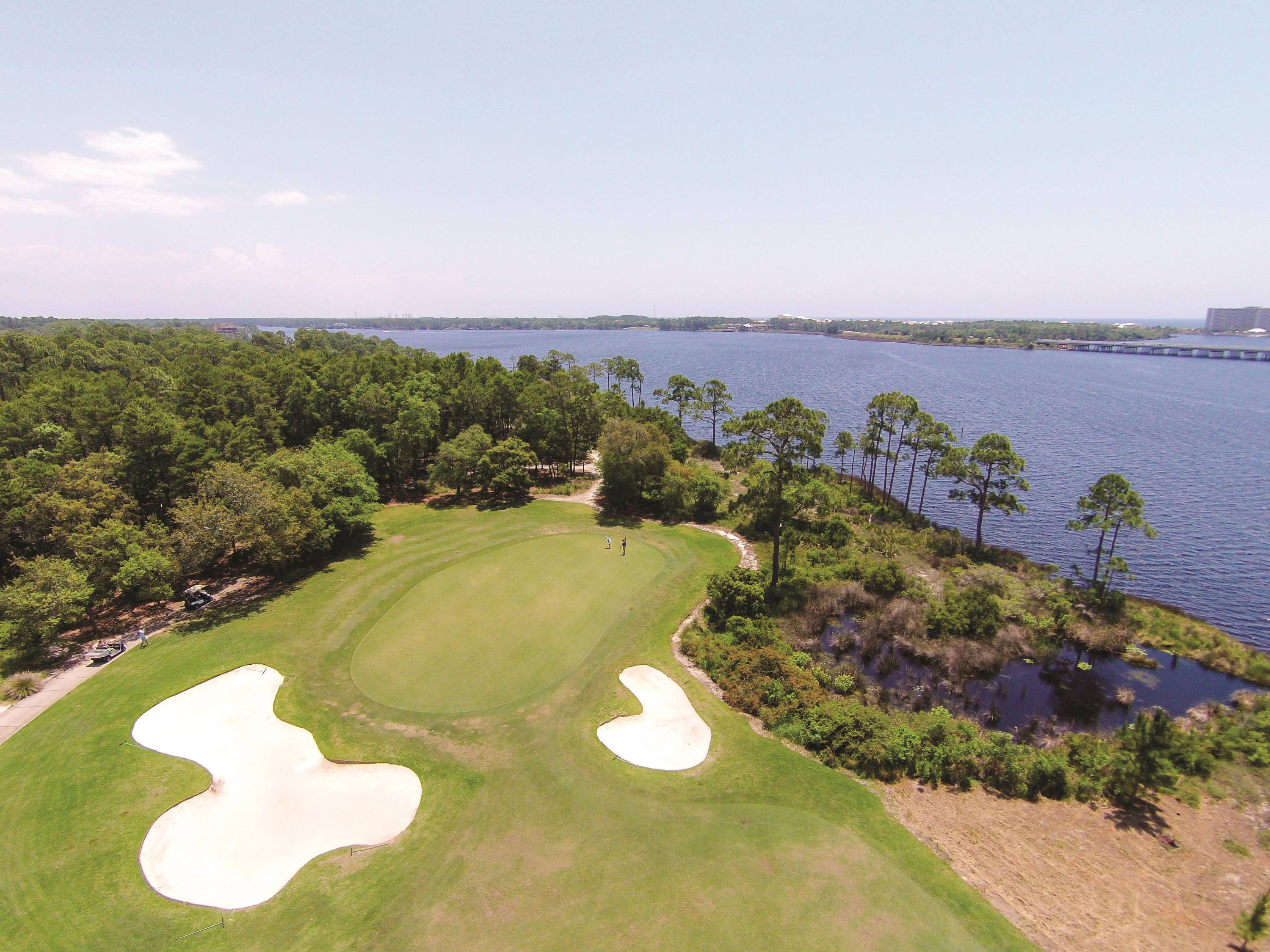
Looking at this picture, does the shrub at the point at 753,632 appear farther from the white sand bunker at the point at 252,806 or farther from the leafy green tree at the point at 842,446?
the leafy green tree at the point at 842,446

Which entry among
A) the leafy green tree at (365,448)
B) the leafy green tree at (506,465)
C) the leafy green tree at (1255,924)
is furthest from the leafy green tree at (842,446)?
the leafy green tree at (365,448)

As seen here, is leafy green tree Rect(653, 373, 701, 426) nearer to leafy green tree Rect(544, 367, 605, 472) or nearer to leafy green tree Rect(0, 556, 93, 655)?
leafy green tree Rect(544, 367, 605, 472)

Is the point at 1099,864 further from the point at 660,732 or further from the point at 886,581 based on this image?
the point at 886,581

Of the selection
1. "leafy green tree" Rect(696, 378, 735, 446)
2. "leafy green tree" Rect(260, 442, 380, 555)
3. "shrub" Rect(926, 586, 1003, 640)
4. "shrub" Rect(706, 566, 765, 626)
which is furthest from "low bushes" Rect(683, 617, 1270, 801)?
"leafy green tree" Rect(696, 378, 735, 446)

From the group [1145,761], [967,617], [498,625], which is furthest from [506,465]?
[1145,761]

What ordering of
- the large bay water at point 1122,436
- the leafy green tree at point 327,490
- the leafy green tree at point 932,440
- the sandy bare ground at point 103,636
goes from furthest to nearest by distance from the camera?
the leafy green tree at point 932,440 → the large bay water at point 1122,436 → the leafy green tree at point 327,490 → the sandy bare ground at point 103,636

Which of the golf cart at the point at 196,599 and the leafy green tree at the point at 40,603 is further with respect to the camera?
the golf cart at the point at 196,599
